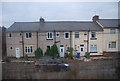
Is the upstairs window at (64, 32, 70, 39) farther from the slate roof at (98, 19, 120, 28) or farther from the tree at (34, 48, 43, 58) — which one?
the slate roof at (98, 19, 120, 28)

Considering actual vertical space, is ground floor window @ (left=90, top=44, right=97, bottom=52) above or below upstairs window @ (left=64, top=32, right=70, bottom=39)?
below

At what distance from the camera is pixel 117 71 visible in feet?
9.47

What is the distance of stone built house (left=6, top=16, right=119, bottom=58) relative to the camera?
302 inches

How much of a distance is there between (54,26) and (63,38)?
129 centimetres

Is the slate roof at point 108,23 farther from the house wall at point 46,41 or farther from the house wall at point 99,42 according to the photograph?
the house wall at point 46,41

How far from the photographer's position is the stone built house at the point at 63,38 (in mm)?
7676

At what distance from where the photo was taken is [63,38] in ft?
25.8

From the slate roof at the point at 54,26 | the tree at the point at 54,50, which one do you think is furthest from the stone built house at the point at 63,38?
the tree at the point at 54,50

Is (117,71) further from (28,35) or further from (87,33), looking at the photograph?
(28,35)

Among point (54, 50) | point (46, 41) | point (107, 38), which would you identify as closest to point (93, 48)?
point (107, 38)

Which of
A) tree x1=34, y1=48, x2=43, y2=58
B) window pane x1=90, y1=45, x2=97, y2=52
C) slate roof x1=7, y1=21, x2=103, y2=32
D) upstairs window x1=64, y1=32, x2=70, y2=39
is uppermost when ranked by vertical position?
slate roof x1=7, y1=21, x2=103, y2=32

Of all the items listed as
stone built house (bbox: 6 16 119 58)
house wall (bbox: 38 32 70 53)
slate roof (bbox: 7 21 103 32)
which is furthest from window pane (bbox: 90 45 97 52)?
house wall (bbox: 38 32 70 53)

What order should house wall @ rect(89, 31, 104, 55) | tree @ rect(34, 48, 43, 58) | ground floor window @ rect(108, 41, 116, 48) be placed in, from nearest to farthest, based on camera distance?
1. tree @ rect(34, 48, 43, 58)
2. house wall @ rect(89, 31, 104, 55)
3. ground floor window @ rect(108, 41, 116, 48)

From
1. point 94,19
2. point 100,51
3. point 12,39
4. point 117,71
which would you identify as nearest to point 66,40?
point 100,51
